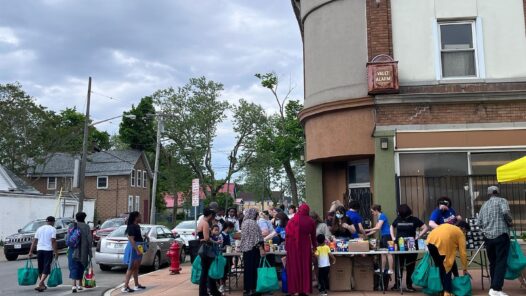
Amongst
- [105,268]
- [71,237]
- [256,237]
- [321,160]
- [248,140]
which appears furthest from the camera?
[248,140]

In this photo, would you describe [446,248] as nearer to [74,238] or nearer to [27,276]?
[74,238]

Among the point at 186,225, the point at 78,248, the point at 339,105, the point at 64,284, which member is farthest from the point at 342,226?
the point at 186,225

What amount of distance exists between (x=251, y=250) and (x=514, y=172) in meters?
5.38

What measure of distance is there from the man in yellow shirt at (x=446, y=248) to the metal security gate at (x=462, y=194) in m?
4.18

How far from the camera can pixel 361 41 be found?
14250 mm

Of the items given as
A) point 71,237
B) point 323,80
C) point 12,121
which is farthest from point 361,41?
point 12,121

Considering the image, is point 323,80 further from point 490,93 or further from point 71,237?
point 71,237

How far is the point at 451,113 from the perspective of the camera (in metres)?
13.4

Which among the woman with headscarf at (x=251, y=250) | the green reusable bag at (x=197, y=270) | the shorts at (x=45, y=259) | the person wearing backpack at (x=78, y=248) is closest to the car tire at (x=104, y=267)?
the shorts at (x=45, y=259)

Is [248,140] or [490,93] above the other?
[248,140]

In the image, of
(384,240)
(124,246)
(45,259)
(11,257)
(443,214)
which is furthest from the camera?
(11,257)

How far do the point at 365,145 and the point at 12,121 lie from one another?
3465 centimetres

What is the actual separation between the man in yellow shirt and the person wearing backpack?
24.1 ft

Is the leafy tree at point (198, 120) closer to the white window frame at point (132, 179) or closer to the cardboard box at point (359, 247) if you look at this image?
the white window frame at point (132, 179)
